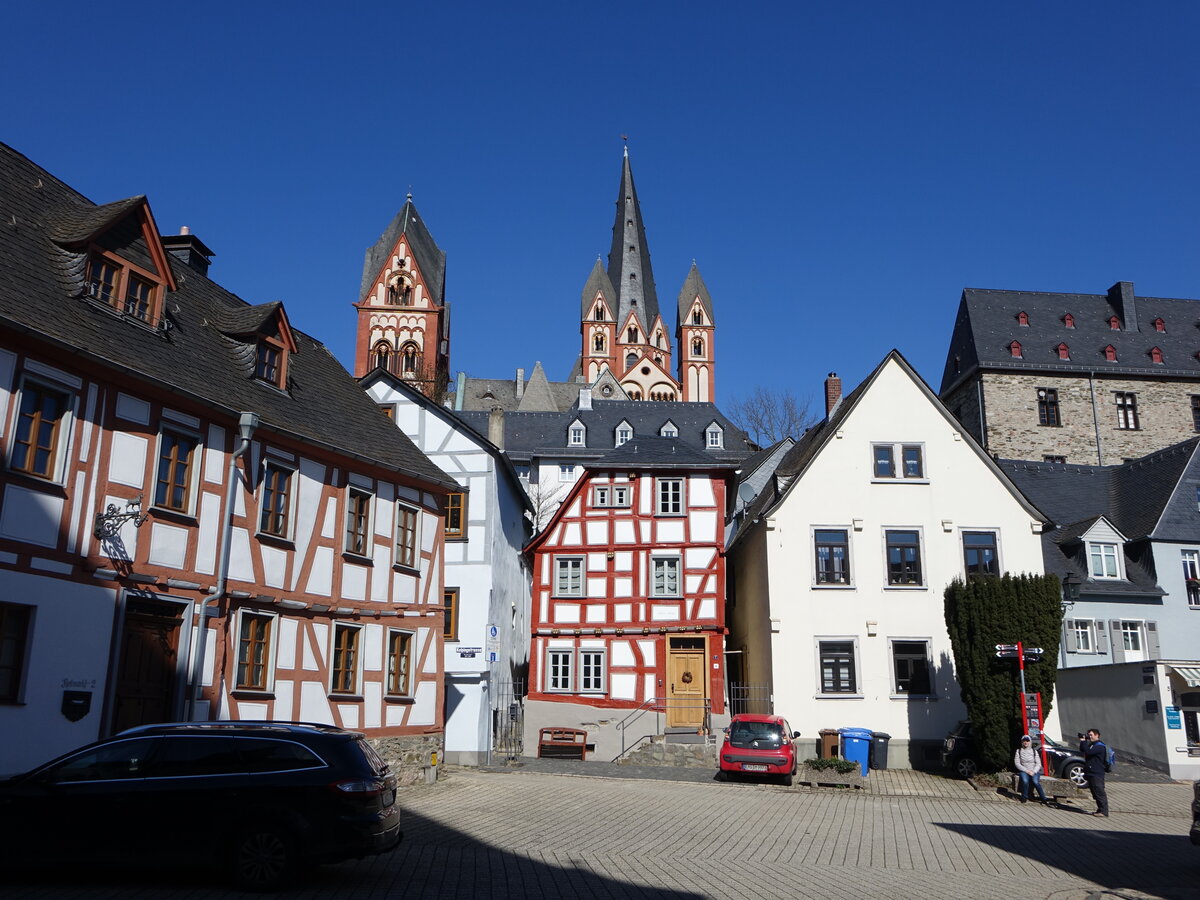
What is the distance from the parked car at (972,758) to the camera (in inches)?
925

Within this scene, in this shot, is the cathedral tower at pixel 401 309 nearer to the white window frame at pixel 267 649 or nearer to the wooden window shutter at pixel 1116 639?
the wooden window shutter at pixel 1116 639

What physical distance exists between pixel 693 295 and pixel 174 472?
369 feet

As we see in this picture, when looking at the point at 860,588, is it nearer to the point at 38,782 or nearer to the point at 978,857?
the point at 978,857

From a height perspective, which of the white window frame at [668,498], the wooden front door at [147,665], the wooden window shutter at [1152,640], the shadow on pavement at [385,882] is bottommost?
the shadow on pavement at [385,882]

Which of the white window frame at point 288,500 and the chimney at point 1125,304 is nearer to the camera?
the white window frame at point 288,500

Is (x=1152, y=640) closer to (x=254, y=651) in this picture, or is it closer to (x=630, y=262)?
(x=254, y=651)

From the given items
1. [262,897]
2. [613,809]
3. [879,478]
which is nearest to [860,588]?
[879,478]

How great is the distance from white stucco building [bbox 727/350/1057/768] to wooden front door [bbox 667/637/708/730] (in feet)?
5.43

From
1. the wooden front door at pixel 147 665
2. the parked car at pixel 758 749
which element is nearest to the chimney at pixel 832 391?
the parked car at pixel 758 749

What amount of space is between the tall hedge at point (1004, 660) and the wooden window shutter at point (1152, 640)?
1269 centimetres

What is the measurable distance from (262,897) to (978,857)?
9.48 m

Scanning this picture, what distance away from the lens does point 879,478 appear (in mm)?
30469

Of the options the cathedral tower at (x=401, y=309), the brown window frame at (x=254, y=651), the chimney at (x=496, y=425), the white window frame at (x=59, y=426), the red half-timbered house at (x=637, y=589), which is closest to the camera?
the white window frame at (x=59, y=426)

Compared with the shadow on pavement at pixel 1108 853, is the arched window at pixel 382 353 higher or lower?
higher
